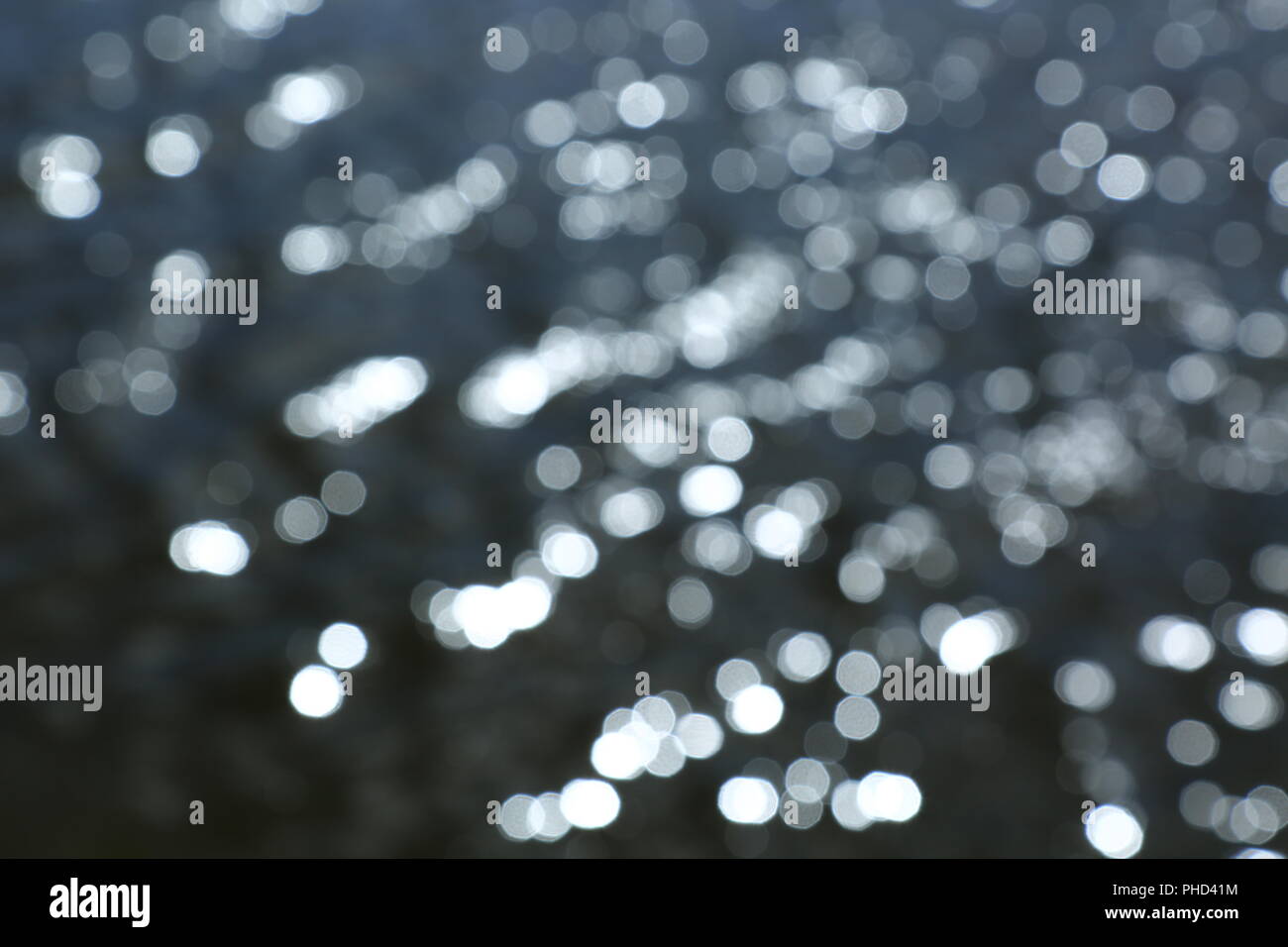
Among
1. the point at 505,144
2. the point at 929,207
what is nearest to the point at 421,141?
the point at 505,144

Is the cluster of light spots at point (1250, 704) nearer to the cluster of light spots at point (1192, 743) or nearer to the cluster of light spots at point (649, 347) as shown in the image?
the cluster of light spots at point (1192, 743)

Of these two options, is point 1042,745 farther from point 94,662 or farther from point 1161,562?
point 94,662

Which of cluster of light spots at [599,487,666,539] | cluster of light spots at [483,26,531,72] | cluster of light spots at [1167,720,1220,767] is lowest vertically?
cluster of light spots at [1167,720,1220,767]

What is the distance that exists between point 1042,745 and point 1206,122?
8.6 inches

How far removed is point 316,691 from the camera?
0.84ft

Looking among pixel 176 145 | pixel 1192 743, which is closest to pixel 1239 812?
pixel 1192 743

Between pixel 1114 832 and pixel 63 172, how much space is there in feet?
1.09

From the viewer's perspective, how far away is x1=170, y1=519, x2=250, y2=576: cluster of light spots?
27cm

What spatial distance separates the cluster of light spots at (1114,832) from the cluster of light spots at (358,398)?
199 millimetres

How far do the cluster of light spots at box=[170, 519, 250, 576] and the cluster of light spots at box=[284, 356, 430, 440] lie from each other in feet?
0.11

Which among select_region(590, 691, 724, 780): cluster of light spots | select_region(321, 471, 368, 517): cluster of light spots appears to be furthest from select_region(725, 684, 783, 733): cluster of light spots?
select_region(321, 471, 368, 517): cluster of light spots

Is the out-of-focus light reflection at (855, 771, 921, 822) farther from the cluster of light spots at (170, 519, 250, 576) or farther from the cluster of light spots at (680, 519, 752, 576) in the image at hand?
the cluster of light spots at (170, 519, 250, 576)

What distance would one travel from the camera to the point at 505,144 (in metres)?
0.33
